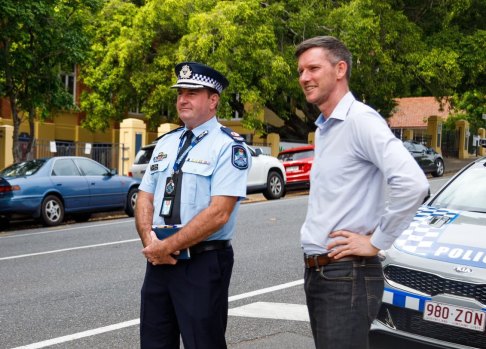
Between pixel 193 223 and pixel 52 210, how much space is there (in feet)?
38.3

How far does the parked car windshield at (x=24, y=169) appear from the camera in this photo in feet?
46.7

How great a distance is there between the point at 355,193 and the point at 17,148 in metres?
16.4

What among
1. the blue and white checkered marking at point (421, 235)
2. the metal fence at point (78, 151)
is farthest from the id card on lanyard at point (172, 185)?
the metal fence at point (78, 151)

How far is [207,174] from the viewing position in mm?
3430

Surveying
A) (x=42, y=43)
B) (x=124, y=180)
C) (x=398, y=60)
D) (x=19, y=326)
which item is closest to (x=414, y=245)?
(x=19, y=326)

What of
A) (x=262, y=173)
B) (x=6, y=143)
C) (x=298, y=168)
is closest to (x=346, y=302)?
(x=262, y=173)

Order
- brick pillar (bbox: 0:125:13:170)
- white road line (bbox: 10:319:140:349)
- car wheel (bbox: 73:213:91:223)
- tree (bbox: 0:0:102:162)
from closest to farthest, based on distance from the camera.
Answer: white road line (bbox: 10:319:140:349) < tree (bbox: 0:0:102:162) < car wheel (bbox: 73:213:91:223) < brick pillar (bbox: 0:125:13:170)

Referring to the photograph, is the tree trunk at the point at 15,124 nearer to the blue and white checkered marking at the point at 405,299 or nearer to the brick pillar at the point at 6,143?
the brick pillar at the point at 6,143

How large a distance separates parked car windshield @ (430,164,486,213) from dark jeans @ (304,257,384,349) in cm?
294

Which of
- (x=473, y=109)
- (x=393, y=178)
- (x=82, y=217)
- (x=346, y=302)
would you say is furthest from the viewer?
(x=473, y=109)

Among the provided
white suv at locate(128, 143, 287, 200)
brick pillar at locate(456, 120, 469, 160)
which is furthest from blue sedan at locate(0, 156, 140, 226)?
brick pillar at locate(456, 120, 469, 160)

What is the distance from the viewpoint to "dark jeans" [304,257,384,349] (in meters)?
2.85

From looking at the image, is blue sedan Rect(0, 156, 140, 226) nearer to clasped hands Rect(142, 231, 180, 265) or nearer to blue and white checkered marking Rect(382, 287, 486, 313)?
blue and white checkered marking Rect(382, 287, 486, 313)

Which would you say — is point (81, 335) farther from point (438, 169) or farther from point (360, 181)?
point (438, 169)
